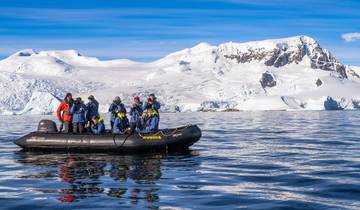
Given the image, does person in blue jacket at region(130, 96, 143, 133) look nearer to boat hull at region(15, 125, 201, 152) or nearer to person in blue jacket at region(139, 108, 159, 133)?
person in blue jacket at region(139, 108, 159, 133)

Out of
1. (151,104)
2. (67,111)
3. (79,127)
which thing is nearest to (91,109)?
(79,127)

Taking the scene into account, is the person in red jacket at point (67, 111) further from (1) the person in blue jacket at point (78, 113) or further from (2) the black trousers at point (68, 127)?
(1) the person in blue jacket at point (78, 113)

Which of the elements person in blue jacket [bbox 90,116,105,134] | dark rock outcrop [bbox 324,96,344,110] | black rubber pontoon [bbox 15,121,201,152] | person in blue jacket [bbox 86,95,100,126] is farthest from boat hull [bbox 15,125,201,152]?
dark rock outcrop [bbox 324,96,344,110]

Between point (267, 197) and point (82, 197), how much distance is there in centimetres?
332

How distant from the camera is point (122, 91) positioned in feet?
574

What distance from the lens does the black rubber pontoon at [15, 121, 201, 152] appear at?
698 inches

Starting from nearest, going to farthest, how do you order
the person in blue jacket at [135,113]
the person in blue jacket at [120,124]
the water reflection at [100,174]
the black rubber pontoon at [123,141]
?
the water reflection at [100,174] < the black rubber pontoon at [123,141] < the person in blue jacket at [135,113] < the person in blue jacket at [120,124]

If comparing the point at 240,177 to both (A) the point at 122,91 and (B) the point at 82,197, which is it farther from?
(A) the point at 122,91

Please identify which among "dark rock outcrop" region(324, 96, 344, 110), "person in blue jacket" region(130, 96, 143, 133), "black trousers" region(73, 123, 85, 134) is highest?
"dark rock outcrop" region(324, 96, 344, 110)

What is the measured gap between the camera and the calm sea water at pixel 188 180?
9078 mm

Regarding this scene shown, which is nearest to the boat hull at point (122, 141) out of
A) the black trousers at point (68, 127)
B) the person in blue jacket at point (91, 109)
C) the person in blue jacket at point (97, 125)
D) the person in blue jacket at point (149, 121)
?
the person in blue jacket at point (149, 121)

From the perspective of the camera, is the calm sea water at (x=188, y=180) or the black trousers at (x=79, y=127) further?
the black trousers at (x=79, y=127)

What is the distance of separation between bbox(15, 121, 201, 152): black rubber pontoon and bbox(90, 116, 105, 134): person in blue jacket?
0.79 meters

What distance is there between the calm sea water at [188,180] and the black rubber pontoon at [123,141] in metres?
0.63
